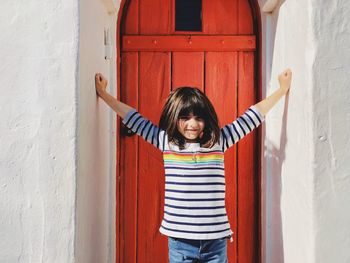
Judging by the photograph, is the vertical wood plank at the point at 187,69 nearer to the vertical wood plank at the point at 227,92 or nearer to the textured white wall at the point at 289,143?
the vertical wood plank at the point at 227,92

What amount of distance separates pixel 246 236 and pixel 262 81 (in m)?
0.89

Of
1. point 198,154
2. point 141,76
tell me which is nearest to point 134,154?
point 141,76

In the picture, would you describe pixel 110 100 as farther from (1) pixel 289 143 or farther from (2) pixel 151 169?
(1) pixel 289 143

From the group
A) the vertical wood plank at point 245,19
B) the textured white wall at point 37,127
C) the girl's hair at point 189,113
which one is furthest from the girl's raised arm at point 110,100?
the vertical wood plank at point 245,19

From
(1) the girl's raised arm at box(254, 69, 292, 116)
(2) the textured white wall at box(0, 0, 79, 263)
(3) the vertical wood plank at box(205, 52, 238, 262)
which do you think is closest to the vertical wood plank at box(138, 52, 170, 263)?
(3) the vertical wood plank at box(205, 52, 238, 262)

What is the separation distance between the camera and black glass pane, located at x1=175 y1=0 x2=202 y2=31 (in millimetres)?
2783

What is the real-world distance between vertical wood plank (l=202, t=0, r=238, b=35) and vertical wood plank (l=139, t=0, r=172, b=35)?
0.21 m

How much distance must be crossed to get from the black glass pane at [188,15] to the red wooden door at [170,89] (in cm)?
3

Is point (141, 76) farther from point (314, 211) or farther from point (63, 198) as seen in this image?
point (314, 211)

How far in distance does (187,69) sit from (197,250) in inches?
42.2

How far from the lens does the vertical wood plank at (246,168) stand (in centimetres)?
277

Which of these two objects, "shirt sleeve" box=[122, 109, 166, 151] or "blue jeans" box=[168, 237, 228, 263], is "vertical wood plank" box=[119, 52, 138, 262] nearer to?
"shirt sleeve" box=[122, 109, 166, 151]

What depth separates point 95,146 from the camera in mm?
2346

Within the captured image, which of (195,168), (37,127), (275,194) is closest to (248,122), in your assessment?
(195,168)
